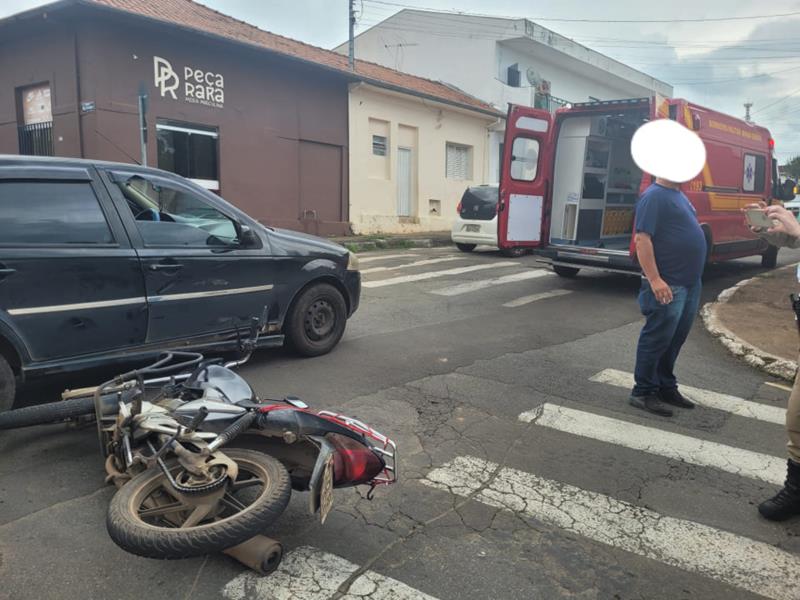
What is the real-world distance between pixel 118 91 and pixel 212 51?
8.54 feet

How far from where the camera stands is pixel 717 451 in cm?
415

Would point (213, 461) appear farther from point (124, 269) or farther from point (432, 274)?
point (432, 274)

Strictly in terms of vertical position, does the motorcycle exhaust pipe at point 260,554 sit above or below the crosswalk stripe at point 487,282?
below

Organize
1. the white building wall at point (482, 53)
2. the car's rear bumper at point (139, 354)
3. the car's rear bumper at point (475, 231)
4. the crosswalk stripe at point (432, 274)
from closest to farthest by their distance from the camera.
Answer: the car's rear bumper at point (139, 354) → the crosswalk stripe at point (432, 274) → the car's rear bumper at point (475, 231) → the white building wall at point (482, 53)

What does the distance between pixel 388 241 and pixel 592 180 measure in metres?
7.35

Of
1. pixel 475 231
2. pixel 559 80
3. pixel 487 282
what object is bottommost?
pixel 487 282

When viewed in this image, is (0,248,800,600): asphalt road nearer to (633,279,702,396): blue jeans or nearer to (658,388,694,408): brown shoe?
(658,388,694,408): brown shoe

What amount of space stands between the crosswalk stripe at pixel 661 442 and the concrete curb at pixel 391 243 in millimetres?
11482

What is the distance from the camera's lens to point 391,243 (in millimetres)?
17031

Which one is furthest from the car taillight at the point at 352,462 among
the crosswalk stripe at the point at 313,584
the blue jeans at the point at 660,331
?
the blue jeans at the point at 660,331

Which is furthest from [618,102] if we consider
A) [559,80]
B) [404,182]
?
[559,80]

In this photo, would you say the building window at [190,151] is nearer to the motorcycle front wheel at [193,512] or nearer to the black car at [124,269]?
the black car at [124,269]

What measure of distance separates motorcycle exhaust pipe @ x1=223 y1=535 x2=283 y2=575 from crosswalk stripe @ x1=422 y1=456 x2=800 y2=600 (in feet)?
3.61

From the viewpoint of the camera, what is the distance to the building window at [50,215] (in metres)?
4.03
